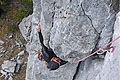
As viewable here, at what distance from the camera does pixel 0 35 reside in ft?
30.7

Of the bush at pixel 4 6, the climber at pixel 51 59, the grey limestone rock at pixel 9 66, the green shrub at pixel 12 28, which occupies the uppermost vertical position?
the bush at pixel 4 6

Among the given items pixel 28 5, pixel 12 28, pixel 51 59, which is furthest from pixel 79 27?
pixel 12 28

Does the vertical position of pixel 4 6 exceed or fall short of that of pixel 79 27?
it falls short

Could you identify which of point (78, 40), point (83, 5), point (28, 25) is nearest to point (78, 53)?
point (78, 40)

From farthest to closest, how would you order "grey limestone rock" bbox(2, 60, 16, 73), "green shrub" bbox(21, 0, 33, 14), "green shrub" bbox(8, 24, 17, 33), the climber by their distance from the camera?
1. "green shrub" bbox(8, 24, 17, 33)
2. "green shrub" bbox(21, 0, 33, 14)
3. "grey limestone rock" bbox(2, 60, 16, 73)
4. the climber

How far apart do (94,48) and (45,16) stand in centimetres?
177

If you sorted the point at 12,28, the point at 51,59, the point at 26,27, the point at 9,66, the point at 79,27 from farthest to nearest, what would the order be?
1. the point at 12,28
2. the point at 26,27
3. the point at 9,66
4. the point at 51,59
5. the point at 79,27

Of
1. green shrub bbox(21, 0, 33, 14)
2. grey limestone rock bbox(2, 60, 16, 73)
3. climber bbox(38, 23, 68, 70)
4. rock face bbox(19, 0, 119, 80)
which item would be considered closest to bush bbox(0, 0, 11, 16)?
green shrub bbox(21, 0, 33, 14)

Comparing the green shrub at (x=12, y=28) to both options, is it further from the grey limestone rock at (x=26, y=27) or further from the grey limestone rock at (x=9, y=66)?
the grey limestone rock at (x=9, y=66)

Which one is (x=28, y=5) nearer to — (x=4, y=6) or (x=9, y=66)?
(x=4, y=6)

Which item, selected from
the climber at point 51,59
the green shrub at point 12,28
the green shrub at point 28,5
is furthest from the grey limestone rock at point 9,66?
the climber at point 51,59

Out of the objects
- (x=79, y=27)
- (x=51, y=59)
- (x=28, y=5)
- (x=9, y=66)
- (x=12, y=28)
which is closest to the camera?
(x=79, y=27)

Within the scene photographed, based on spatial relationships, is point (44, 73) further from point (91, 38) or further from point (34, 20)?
point (91, 38)

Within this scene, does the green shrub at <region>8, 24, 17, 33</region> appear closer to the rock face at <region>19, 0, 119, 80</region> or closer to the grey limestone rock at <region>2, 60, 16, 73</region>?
the grey limestone rock at <region>2, 60, 16, 73</region>
